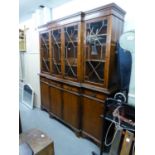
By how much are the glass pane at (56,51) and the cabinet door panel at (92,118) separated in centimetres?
89

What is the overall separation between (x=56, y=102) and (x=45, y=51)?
114 centimetres

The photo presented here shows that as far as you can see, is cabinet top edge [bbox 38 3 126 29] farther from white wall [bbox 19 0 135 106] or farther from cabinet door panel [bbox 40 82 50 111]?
cabinet door panel [bbox 40 82 50 111]

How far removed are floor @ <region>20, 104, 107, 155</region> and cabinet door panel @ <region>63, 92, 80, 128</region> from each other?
0.21m

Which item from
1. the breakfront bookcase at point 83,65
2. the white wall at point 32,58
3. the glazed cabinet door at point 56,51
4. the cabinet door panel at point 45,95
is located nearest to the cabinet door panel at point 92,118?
the breakfront bookcase at point 83,65

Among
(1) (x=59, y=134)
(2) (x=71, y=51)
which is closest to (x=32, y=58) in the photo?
(2) (x=71, y=51)

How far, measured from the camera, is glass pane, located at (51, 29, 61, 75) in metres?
2.70

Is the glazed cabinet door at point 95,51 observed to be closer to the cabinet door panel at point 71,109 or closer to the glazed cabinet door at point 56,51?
the cabinet door panel at point 71,109

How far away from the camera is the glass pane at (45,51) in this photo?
304 cm

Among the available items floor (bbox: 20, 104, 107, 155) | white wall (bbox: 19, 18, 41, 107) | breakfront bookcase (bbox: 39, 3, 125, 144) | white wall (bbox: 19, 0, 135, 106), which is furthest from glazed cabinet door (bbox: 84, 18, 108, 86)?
white wall (bbox: 19, 18, 41, 107)

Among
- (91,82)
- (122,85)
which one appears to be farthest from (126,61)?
(91,82)

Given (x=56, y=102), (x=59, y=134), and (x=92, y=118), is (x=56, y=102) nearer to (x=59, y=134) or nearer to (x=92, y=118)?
(x=59, y=134)
